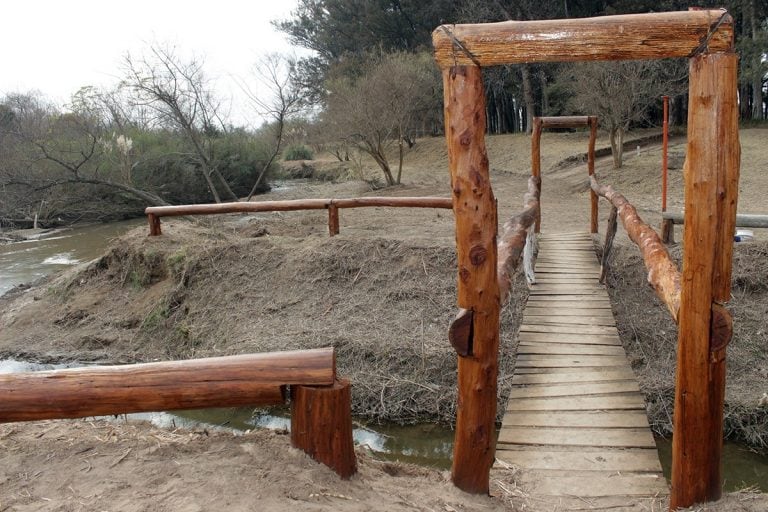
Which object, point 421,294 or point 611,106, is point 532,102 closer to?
point 611,106

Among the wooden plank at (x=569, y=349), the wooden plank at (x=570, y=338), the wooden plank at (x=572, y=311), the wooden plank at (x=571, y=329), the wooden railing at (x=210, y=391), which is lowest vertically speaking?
the wooden plank at (x=569, y=349)

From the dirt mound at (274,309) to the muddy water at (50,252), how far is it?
297 cm

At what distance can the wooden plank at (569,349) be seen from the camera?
4.56m

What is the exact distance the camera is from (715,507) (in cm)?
253

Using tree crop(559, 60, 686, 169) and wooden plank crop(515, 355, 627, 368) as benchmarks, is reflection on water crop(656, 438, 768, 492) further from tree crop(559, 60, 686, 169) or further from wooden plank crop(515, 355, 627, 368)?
tree crop(559, 60, 686, 169)

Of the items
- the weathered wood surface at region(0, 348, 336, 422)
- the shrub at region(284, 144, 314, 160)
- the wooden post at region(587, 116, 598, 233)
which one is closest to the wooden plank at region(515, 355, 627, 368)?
the weathered wood surface at region(0, 348, 336, 422)

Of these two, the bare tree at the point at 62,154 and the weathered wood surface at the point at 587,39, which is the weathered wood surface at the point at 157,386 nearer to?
the weathered wood surface at the point at 587,39

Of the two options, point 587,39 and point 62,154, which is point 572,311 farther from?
point 62,154

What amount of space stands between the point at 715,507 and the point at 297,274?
21.3 ft

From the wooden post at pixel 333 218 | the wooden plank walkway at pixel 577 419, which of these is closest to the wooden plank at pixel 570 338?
the wooden plank walkway at pixel 577 419

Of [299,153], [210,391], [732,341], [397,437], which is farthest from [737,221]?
[299,153]

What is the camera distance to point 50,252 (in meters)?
14.9

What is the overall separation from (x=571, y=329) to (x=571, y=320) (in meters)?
0.23

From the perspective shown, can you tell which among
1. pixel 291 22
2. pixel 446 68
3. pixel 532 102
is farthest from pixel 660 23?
pixel 291 22
